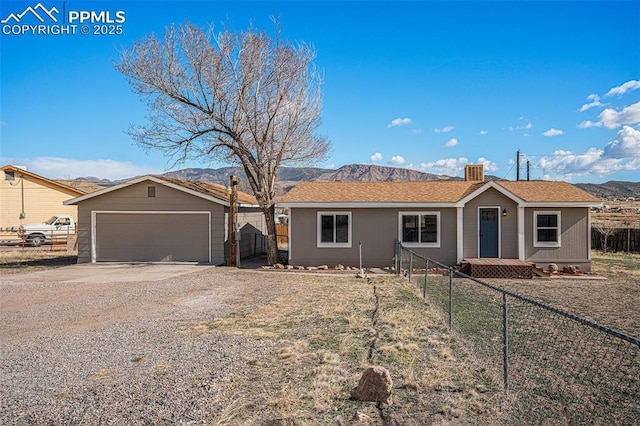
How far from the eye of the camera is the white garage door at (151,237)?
1856 cm

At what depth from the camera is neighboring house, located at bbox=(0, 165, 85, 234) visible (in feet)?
104

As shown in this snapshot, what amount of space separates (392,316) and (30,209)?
33.2 metres

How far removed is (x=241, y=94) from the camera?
17.6 metres

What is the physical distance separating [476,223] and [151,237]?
44.0 ft

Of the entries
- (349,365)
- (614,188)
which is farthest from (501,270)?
(614,188)

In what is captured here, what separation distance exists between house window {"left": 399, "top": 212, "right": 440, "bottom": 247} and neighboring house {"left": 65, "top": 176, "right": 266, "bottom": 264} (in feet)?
24.1

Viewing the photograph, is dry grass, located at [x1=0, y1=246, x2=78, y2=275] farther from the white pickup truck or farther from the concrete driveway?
the white pickup truck

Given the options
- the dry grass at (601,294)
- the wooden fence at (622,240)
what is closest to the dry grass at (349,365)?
the dry grass at (601,294)

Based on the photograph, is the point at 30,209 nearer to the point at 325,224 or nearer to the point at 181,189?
the point at 181,189

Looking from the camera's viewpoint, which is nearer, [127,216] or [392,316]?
[392,316]

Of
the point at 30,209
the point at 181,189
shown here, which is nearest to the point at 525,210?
the point at 181,189

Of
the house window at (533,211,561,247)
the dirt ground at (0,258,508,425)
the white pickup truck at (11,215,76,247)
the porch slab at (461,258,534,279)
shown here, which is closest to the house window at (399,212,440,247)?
the porch slab at (461,258,534,279)

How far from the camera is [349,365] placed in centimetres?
592

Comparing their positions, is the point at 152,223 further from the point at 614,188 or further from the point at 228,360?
the point at 614,188
